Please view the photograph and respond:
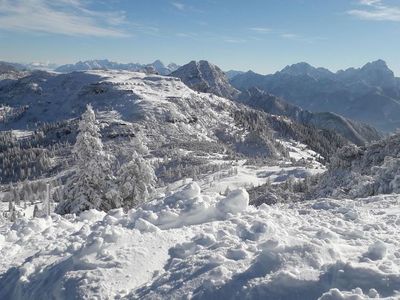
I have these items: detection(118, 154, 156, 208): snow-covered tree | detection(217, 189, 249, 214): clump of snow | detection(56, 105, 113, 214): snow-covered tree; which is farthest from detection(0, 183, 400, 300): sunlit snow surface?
detection(118, 154, 156, 208): snow-covered tree

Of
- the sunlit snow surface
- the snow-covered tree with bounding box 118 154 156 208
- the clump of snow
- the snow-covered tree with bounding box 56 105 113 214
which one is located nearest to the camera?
the sunlit snow surface

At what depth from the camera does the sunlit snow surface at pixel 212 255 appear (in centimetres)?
1162

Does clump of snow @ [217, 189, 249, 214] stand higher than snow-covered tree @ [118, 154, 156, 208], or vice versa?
clump of snow @ [217, 189, 249, 214]

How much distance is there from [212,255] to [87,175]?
34.3 m

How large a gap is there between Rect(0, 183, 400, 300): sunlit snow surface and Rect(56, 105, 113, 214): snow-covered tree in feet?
83.3

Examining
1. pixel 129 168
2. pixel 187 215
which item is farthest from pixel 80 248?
pixel 129 168

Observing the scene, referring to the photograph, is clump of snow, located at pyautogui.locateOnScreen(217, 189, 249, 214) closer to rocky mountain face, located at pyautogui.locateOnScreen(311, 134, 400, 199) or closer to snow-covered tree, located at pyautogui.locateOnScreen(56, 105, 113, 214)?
snow-covered tree, located at pyautogui.locateOnScreen(56, 105, 113, 214)

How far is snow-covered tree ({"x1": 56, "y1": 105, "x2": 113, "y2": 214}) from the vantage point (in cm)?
4534

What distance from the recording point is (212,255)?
1358 cm

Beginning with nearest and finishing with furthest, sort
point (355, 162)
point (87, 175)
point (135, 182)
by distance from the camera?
point (87, 175)
point (135, 182)
point (355, 162)

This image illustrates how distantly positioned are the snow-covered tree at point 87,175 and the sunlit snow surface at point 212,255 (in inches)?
1000

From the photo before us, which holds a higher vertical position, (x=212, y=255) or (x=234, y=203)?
(x=234, y=203)

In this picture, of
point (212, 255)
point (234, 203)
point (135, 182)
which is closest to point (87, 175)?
point (135, 182)

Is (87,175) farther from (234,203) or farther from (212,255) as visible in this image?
(212,255)
